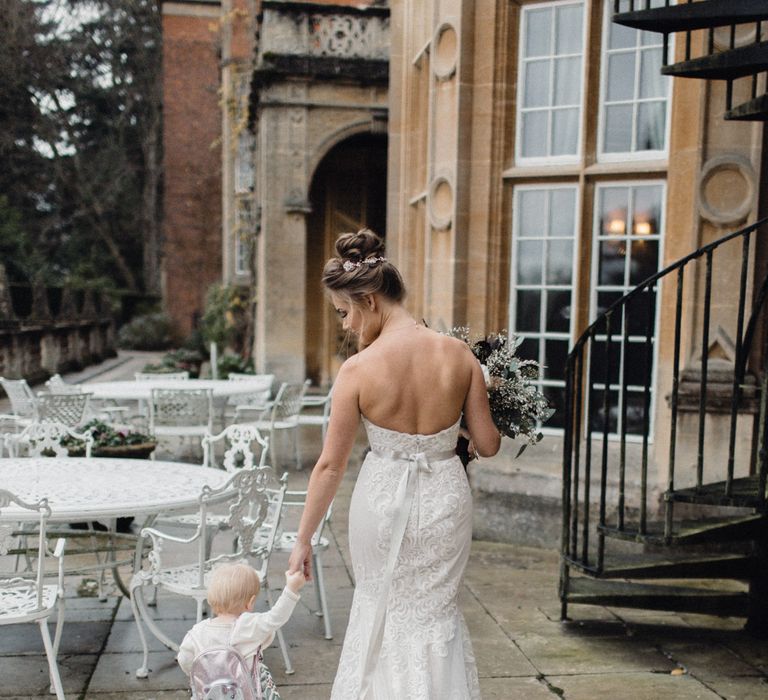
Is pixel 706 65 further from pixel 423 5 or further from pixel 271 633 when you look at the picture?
pixel 423 5

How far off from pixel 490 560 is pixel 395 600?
3.02m

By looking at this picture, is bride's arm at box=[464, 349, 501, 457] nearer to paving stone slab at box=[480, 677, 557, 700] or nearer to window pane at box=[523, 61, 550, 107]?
paving stone slab at box=[480, 677, 557, 700]

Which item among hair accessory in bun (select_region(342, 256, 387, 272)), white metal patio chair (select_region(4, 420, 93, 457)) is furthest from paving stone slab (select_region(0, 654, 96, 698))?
hair accessory in bun (select_region(342, 256, 387, 272))

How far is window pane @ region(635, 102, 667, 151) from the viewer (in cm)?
589

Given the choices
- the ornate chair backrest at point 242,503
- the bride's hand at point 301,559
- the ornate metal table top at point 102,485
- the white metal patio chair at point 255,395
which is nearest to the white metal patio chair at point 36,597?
→ the ornate metal table top at point 102,485

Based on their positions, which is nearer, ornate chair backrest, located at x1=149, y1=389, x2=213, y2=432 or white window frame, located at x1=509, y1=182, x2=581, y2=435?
white window frame, located at x1=509, y1=182, x2=581, y2=435

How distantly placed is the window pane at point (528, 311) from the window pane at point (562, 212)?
453 mm

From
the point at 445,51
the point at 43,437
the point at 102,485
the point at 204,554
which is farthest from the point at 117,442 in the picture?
the point at 445,51

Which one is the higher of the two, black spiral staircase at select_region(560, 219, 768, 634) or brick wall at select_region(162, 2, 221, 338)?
brick wall at select_region(162, 2, 221, 338)

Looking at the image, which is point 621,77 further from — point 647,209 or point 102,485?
point 102,485

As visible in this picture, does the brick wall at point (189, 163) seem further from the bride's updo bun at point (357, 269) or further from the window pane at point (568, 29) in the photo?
the bride's updo bun at point (357, 269)

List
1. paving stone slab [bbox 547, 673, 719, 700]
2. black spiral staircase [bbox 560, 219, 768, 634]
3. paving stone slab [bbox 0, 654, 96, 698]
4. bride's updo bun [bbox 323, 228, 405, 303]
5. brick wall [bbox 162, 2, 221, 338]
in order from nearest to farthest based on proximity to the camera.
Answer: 1. bride's updo bun [bbox 323, 228, 405, 303]
2. paving stone slab [bbox 0, 654, 96, 698]
3. paving stone slab [bbox 547, 673, 719, 700]
4. black spiral staircase [bbox 560, 219, 768, 634]
5. brick wall [bbox 162, 2, 221, 338]

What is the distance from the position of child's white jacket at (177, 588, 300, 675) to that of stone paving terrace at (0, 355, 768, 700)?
1.10m

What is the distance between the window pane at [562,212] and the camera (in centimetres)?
622
